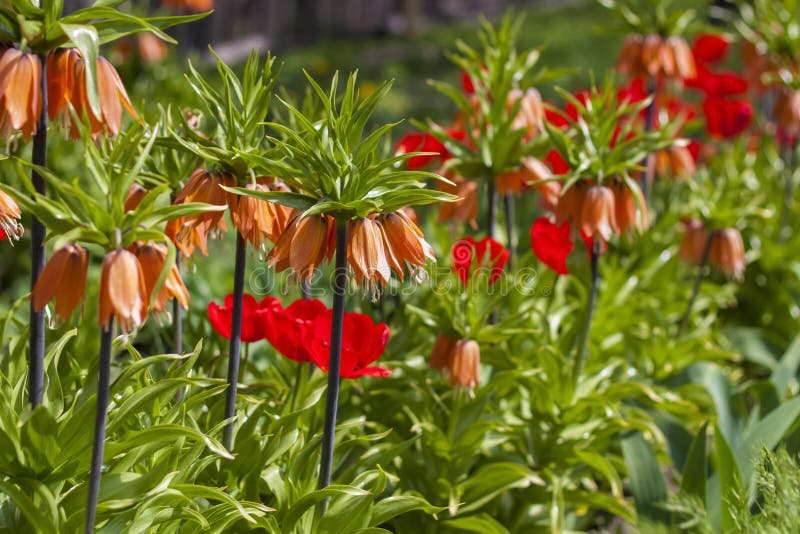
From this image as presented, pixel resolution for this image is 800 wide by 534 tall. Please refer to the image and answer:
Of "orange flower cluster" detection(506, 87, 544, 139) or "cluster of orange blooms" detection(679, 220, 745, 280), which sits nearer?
"orange flower cluster" detection(506, 87, 544, 139)

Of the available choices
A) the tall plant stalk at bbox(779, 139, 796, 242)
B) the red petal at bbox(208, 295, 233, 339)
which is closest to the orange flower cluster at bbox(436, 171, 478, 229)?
the red petal at bbox(208, 295, 233, 339)

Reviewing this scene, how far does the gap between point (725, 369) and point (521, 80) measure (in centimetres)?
138

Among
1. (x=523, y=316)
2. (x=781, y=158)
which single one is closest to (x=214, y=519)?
(x=523, y=316)

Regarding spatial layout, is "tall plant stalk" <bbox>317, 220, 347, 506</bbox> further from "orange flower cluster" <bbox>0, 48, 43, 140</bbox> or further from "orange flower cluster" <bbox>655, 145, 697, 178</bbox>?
"orange flower cluster" <bbox>655, 145, 697, 178</bbox>

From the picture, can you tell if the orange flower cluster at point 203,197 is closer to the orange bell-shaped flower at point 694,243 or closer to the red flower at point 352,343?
the red flower at point 352,343

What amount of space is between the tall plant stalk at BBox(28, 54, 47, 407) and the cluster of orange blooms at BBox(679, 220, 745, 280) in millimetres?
2223

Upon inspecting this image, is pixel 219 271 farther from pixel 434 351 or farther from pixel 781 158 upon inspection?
pixel 781 158

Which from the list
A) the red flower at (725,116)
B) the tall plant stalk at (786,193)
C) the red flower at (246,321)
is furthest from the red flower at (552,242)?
the red flower at (725,116)

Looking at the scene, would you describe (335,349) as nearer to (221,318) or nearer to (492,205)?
(221,318)

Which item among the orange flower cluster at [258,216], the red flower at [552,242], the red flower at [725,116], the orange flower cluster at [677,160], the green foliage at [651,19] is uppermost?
the green foliage at [651,19]

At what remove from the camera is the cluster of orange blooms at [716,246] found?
3109 millimetres

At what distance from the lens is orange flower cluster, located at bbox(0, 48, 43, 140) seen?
4.78ft

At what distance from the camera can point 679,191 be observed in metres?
4.16

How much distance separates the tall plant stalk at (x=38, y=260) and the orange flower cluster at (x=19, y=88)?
0.03 m
